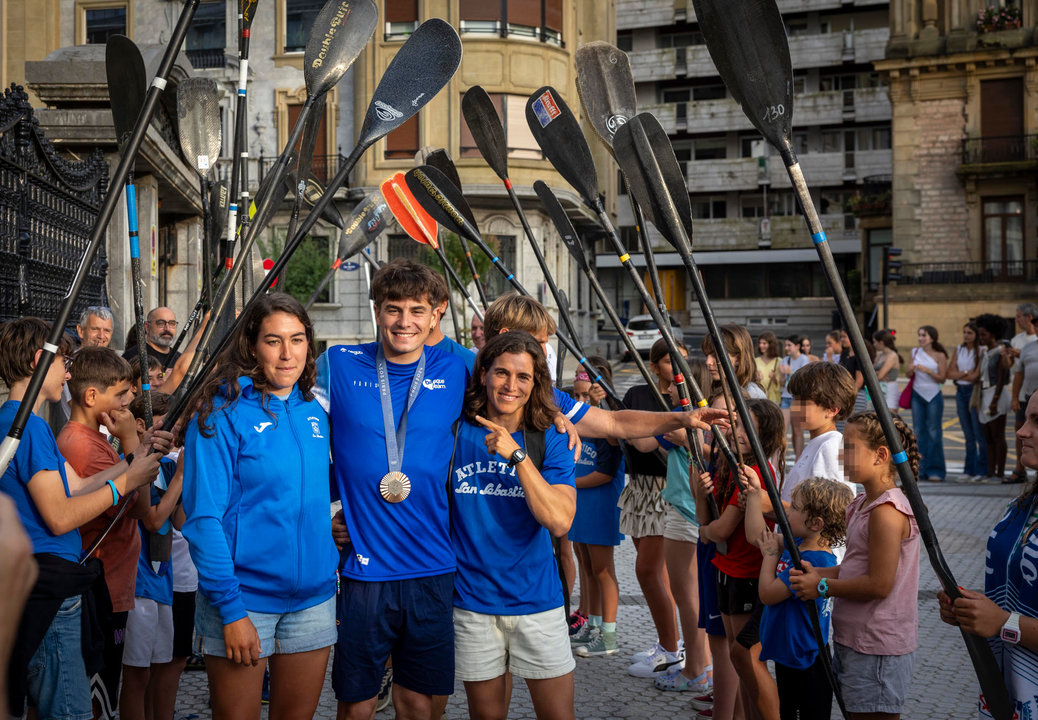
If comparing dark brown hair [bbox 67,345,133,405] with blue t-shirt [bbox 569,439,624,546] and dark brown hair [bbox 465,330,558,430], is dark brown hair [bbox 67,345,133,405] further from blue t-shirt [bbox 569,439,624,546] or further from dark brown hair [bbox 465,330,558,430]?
blue t-shirt [bbox 569,439,624,546]

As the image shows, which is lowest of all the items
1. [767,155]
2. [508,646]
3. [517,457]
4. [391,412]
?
[508,646]

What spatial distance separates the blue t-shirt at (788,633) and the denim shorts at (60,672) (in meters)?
2.37

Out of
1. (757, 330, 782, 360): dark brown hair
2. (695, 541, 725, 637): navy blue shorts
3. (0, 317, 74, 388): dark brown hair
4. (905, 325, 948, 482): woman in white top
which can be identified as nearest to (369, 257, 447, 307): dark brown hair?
(0, 317, 74, 388): dark brown hair

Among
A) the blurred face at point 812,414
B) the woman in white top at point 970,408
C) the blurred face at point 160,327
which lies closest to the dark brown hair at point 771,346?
the woman in white top at point 970,408

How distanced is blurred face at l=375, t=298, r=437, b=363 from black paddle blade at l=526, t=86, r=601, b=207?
3.98 feet

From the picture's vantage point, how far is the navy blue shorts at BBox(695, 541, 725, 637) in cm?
425

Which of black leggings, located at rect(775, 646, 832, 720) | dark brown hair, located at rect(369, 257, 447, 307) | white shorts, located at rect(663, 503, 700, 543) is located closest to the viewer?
dark brown hair, located at rect(369, 257, 447, 307)

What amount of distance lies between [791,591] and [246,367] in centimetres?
203

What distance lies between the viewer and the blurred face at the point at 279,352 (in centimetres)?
318

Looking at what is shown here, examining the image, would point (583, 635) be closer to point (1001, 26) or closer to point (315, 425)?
point (315, 425)

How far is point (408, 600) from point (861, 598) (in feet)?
4.90

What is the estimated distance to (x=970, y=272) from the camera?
32781 mm

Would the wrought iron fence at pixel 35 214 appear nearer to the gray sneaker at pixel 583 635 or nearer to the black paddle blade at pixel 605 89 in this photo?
the black paddle blade at pixel 605 89

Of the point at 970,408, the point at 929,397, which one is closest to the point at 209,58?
the point at 929,397
